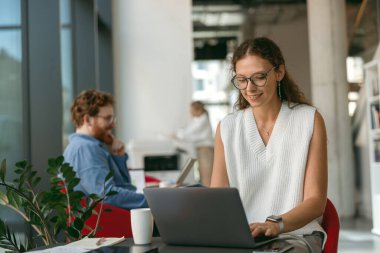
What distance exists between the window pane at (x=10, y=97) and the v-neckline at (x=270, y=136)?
154 cm

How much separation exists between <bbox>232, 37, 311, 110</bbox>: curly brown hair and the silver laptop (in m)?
0.80

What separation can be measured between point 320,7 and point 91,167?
21.8ft

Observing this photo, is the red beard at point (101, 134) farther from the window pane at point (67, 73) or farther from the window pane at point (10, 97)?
the window pane at point (67, 73)

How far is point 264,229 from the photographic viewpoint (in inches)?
67.6

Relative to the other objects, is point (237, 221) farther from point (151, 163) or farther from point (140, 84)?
point (140, 84)

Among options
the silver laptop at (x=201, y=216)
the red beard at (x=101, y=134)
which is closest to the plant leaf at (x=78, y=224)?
the silver laptop at (x=201, y=216)

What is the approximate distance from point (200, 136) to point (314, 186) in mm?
7443

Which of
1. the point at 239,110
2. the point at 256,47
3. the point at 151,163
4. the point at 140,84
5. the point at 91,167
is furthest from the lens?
the point at 140,84

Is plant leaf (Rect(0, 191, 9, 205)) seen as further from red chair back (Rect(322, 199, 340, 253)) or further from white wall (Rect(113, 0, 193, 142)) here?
white wall (Rect(113, 0, 193, 142))

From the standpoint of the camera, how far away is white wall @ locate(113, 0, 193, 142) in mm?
8406

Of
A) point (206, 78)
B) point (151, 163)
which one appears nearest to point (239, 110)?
point (151, 163)

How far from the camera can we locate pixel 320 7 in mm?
8898

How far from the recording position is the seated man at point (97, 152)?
3176 millimetres

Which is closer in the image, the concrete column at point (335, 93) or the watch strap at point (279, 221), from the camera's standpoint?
the watch strap at point (279, 221)
